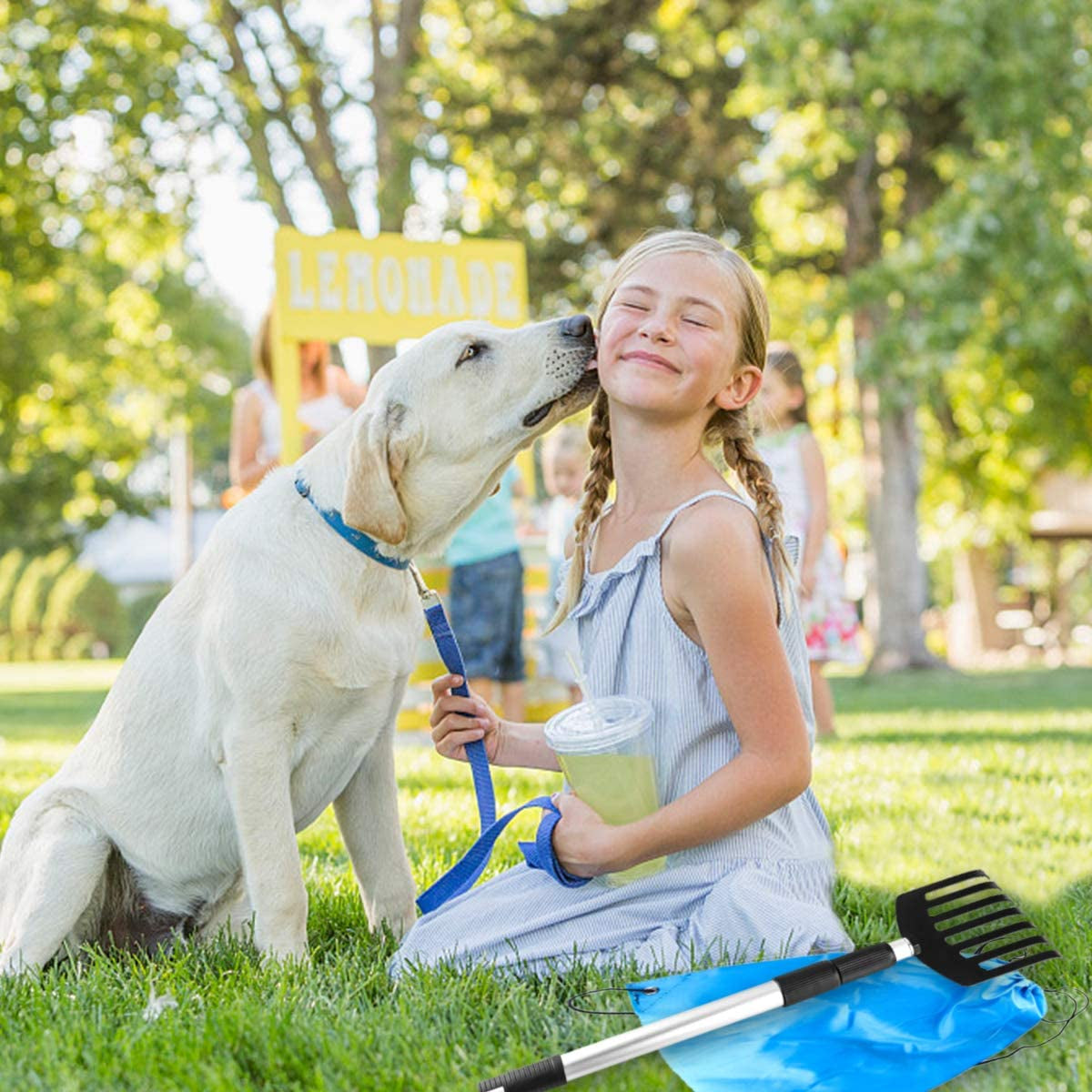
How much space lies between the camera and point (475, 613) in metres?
7.25

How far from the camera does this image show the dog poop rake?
1.98m

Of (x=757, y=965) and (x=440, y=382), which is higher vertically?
(x=440, y=382)

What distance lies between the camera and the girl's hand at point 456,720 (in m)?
3.00

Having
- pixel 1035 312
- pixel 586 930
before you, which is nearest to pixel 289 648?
pixel 586 930

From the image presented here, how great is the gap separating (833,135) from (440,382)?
39.1 ft

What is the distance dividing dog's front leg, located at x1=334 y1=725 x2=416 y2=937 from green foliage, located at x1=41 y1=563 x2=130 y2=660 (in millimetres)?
26738

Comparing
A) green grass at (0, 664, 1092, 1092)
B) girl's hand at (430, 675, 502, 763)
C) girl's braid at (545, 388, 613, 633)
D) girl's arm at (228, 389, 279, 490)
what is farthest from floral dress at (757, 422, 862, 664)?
girl's hand at (430, 675, 502, 763)

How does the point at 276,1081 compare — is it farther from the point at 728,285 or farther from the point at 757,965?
the point at 728,285

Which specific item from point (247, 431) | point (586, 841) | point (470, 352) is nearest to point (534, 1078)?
point (586, 841)

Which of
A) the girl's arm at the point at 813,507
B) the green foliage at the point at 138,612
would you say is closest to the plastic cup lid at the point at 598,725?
the girl's arm at the point at 813,507

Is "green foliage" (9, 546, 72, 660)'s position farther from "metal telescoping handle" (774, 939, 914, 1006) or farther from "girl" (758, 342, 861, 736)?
"metal telescoping handle" (774, 939, 914, 1006)

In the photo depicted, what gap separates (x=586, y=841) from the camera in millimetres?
2568

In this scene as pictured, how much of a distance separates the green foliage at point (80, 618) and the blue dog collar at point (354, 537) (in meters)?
27.0

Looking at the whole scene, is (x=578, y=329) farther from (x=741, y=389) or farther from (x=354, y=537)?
(x=354, y=537)
